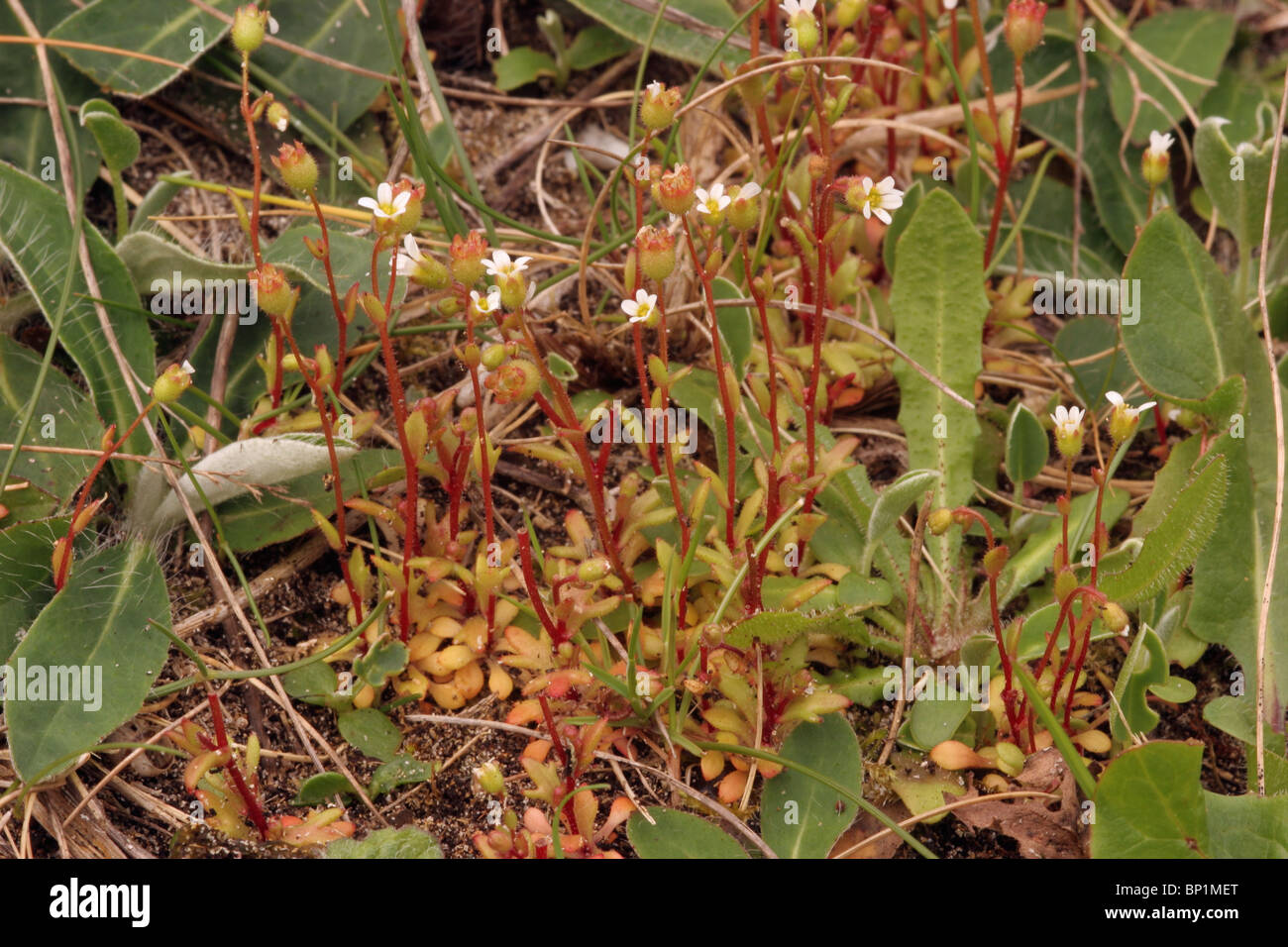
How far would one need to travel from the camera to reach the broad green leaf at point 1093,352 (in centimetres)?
231

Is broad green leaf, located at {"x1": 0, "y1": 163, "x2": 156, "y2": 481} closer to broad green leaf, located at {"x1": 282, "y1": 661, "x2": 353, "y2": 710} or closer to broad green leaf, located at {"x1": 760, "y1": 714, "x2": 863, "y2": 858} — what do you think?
broad green leaf, located at {"x1": 282, "y1": 661, "x2": 353, "y2": 710}

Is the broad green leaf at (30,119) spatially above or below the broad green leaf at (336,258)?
above

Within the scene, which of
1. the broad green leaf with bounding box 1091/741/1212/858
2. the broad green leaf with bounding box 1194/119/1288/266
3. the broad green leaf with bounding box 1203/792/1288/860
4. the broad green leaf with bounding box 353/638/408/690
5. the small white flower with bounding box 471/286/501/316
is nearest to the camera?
the broad green leaf with bounding box 1091/741/1212/858

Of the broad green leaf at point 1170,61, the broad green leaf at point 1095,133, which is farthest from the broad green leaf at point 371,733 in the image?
the broad green leaf at point 1170,61

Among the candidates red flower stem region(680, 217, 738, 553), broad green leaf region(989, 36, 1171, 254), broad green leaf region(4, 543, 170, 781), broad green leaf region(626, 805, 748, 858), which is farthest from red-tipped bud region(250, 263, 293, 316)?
broad green leaf region(989, 36, 1171, 254)

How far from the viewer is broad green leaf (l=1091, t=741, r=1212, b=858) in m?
1.53

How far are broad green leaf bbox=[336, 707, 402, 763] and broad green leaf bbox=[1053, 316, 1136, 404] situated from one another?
1.49 meters

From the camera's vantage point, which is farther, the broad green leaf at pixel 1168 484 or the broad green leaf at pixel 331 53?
the broad green leaf at pixel 331 53

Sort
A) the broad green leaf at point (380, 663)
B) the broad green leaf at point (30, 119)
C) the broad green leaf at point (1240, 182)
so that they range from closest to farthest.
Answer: the broad green leaf at point (380, 663) < the broad green leaf at point (1240, 182) < the broad green leaf at point (30, 119)

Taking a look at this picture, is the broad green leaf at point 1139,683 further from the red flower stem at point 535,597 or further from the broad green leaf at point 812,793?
the red flower stem at point 535,597

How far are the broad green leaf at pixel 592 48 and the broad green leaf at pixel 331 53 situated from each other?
0.42m

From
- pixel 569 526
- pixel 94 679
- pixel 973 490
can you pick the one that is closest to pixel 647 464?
pixel 569 526
